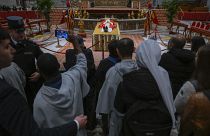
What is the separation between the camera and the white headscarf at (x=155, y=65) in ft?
7.32

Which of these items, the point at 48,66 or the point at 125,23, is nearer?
the point at 48,66

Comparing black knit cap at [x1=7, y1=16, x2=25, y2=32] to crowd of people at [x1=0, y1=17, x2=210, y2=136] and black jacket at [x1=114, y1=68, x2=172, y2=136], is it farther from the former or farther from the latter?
black jacket at [x1=114, y1=68, x2=172, y2=136]

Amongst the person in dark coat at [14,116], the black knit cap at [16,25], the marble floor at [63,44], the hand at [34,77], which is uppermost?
the black knit cap at [16,25]

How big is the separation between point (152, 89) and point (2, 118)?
1.29m

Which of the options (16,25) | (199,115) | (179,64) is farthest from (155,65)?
(16,25)

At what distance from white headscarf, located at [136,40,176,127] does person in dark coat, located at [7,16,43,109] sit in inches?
77.5

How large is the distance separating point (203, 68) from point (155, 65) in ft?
1.36

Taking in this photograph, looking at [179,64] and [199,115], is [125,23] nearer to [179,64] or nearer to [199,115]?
[179,64]

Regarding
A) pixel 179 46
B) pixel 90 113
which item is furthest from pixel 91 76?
pixel 179 46

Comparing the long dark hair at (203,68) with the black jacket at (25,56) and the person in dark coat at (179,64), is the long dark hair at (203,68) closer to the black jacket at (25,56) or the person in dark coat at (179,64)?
the person in dark coat at (179,64)

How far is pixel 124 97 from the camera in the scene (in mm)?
2330

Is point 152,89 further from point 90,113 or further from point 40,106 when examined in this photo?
point 90,113

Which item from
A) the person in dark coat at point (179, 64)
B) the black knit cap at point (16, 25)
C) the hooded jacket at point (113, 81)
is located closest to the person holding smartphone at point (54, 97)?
the hooded jacket at point (113, 81)

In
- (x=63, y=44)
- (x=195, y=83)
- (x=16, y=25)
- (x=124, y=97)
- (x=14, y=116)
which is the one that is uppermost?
(x=16, y=25)
